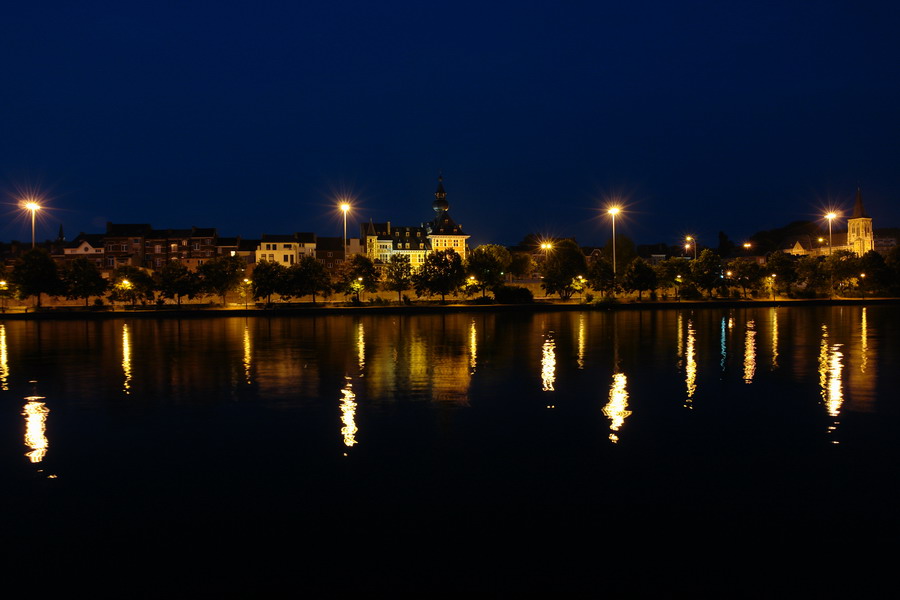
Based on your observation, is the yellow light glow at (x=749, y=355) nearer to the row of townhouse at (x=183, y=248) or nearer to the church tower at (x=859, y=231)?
the row of townhouse at (x=183, y=248)

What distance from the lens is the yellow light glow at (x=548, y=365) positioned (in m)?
20.0

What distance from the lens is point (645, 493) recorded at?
1005 centimetres

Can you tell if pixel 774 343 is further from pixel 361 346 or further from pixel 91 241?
pixel 91 241

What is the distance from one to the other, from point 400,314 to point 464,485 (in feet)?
174

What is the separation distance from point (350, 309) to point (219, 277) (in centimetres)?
1849

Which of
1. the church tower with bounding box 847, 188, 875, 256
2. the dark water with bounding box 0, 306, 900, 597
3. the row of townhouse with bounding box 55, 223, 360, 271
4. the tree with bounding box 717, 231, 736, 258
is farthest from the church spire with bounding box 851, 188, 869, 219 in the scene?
the dark water with bounding box 0, 306, 900, 597

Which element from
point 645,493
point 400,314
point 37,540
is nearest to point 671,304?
point 400,314

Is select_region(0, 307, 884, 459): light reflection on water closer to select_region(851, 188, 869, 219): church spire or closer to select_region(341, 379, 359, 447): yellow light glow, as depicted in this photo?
select_region(341, 379, 359, 447): yellow light glow

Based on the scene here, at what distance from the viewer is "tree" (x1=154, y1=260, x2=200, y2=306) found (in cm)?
7025

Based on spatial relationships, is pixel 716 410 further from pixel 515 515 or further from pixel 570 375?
pixel 515 515

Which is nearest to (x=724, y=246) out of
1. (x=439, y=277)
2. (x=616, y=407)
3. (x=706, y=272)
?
(x=706, y=272)

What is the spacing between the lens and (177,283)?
70.2 meters

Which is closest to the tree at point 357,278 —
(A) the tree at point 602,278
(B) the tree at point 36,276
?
(A) the tree at point 602,278

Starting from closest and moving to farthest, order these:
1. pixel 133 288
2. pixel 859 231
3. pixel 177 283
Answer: pixel 177 283 → pixel 133 288 → pixel 859 231
